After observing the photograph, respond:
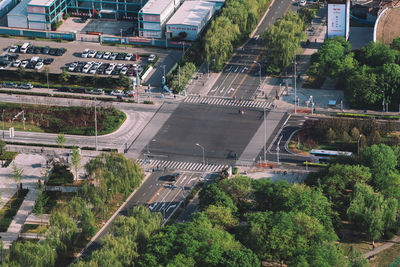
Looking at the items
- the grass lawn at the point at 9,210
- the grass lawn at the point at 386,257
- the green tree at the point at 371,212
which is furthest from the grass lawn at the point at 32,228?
the grass lawn at the point at 386,257

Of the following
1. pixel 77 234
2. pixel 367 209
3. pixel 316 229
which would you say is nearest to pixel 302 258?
pixel 316 229

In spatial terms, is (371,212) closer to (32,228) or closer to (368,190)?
(368,190)

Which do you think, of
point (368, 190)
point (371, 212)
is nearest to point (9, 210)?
point (368, 190)

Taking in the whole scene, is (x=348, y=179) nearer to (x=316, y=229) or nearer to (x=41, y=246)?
(x=316, y=229)

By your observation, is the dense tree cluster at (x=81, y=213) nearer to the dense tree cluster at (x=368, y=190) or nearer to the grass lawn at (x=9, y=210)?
the grass lawn at (x=9, y=210)

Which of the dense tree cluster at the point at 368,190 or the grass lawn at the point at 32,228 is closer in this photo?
the dense tree cluster at the point at 368,190
